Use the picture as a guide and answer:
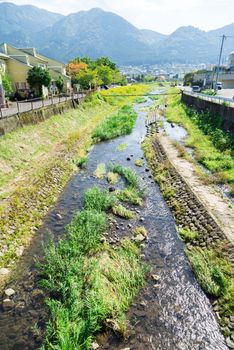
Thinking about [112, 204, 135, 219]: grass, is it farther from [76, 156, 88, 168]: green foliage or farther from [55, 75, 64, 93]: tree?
[55, 75, 64, 93]: tree

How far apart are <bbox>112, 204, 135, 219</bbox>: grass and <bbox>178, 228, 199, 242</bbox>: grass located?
2.70m

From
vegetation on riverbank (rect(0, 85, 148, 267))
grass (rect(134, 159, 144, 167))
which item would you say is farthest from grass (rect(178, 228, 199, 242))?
grass (rect(134, 159, 144, 167))

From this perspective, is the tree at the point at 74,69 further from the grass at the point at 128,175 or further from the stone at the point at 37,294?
the stone at the point at 37,294

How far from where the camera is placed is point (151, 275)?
→ 989cm

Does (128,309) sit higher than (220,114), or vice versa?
(220,114)

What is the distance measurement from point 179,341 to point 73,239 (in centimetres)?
554

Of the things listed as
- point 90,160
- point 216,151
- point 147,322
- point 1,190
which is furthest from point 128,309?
point 216,151

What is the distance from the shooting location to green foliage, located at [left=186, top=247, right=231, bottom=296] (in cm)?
907

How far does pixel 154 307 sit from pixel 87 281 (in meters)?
2.37

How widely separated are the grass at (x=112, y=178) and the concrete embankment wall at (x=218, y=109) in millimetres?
12645

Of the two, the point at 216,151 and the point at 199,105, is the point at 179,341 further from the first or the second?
the point at 199,105

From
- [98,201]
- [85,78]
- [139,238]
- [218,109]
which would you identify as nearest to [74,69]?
[85,78]

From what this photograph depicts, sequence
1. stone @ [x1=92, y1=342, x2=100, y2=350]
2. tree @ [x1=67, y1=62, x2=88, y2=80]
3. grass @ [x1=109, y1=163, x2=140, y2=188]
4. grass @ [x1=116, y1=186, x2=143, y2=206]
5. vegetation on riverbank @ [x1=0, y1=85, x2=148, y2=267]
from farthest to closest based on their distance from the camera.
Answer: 1. tree @ [x1=67, y1=62, x2=88, y2=80]
2. grass @ [x1=109, y1=163, x2=140, y2=188]
3. grass @ [x1=116, y1=186, x2=143, y2=206]
4. vegetation on riverbank @ [x1=0, y1=85, x2=148, y2=267]
5. stone @ [x1=92, y1=342, x2=100, y2=350]

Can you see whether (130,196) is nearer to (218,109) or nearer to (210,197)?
(210,197)
